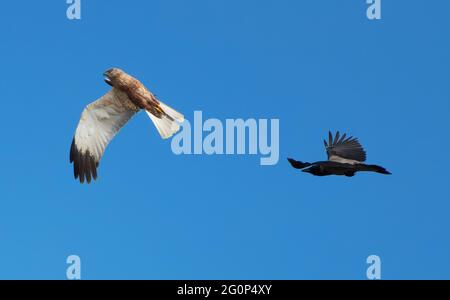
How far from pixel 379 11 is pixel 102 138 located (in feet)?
12.9

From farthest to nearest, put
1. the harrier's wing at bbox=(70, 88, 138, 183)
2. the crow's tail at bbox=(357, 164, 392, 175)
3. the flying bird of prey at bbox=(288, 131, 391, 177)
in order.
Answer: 1. the harrier's wing at bbox=(70, 88, 138, 183)
2. the flying bird of prey at bbox=(288, 131, 391, 177)
3. the crow's tail at bbox=(357, 164, 392, 175)

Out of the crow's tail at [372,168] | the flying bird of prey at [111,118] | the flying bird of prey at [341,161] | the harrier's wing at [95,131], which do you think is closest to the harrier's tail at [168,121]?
the flying bird of prey at [111,118]

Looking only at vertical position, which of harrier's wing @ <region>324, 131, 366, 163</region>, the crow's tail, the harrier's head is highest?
the harrier's head

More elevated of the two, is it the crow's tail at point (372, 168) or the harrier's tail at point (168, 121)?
the harrier's tail at point (168, 121)

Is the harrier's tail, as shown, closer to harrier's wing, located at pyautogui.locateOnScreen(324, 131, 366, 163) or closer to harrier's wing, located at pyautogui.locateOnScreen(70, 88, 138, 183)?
harrier's wing, located at pyautogui.locateOnScreen(70, 88, 138, 183)

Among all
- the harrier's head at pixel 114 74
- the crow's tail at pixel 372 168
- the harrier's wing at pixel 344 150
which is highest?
the harrier's head at pixel 114 74

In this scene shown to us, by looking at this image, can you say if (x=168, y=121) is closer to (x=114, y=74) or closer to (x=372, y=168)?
(x=114, y=74)

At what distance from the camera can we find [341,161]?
9.16 metres

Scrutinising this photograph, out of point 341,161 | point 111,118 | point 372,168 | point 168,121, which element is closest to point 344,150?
point 341,161

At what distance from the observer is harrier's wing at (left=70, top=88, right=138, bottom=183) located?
9398mm

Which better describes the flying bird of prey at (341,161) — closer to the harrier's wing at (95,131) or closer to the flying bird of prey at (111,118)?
the flying bird of prey at (111,118)

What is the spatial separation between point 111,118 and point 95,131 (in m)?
0.30

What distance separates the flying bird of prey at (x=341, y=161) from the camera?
28.3ft

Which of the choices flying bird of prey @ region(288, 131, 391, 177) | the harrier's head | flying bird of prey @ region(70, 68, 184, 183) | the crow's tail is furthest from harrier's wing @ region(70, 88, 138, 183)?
the crow's tail
